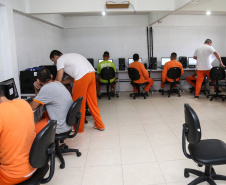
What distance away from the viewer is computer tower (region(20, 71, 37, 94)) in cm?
352

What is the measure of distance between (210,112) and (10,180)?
4016mm

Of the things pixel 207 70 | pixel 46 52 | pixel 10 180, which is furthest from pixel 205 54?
pixel 10 180

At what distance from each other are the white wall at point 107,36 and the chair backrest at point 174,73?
1.43 m

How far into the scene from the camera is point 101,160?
2.76m

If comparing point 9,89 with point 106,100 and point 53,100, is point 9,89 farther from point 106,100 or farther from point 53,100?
point 106,100

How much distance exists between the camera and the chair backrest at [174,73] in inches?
231

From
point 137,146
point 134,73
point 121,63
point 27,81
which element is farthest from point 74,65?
point 121,63

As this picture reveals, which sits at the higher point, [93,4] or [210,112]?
[93,4]

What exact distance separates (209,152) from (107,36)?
564 cm

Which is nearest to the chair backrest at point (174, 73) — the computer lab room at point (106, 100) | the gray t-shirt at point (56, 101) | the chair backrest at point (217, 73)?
the computer lab room at point (106, 100)

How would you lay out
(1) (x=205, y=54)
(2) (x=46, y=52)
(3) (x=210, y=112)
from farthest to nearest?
(1) (x=205, y=54)
(2) (x=46, y=52)
(3) (x=210, y=112)

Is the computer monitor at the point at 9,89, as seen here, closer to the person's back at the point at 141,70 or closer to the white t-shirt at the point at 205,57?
the person's back at the point at 141,70

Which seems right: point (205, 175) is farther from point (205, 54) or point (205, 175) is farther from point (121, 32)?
point (121, 32)

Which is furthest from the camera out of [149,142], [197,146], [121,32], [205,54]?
[121,32]
